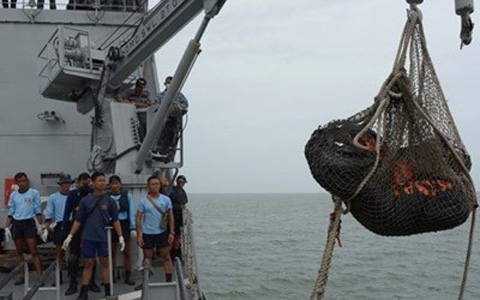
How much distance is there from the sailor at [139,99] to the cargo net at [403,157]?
234 inches

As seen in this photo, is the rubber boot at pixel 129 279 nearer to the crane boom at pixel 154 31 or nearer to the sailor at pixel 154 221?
the sailor at pixel 154 221

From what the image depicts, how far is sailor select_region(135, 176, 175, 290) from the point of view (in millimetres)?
7234

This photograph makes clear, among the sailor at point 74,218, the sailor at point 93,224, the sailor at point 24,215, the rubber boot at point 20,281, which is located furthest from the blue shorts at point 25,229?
the sailor at point 93,224

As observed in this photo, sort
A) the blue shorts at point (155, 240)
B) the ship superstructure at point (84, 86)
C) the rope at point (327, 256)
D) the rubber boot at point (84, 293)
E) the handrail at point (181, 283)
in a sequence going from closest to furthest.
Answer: the rope at point (327, 256) < the handrail at point (181, 283) < the rubber boot at point (84, 293) < the blue shorts at point (155, 240) < the ship superstructure at point (84, 86)

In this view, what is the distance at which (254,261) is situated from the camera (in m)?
24.6

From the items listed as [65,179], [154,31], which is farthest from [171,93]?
[65,179]

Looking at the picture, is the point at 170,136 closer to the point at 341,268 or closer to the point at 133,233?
the point at 133,233

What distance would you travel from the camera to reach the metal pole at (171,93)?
7617 mm

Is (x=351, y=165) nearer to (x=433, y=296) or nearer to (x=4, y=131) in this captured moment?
(x=4, y=131)

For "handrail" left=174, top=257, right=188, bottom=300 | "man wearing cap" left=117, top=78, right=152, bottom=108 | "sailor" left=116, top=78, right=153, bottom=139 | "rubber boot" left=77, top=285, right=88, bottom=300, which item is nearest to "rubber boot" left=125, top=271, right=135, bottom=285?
"rubber boot" left=77, top=285, right=88, bottom=300

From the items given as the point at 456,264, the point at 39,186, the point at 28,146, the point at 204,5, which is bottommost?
the point at 456,264

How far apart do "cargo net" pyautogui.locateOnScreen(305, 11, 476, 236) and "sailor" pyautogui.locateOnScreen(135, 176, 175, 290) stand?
3859 mm

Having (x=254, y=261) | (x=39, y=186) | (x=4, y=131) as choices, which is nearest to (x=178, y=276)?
(x=39, y=186)

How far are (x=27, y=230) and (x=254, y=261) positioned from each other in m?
17.4
